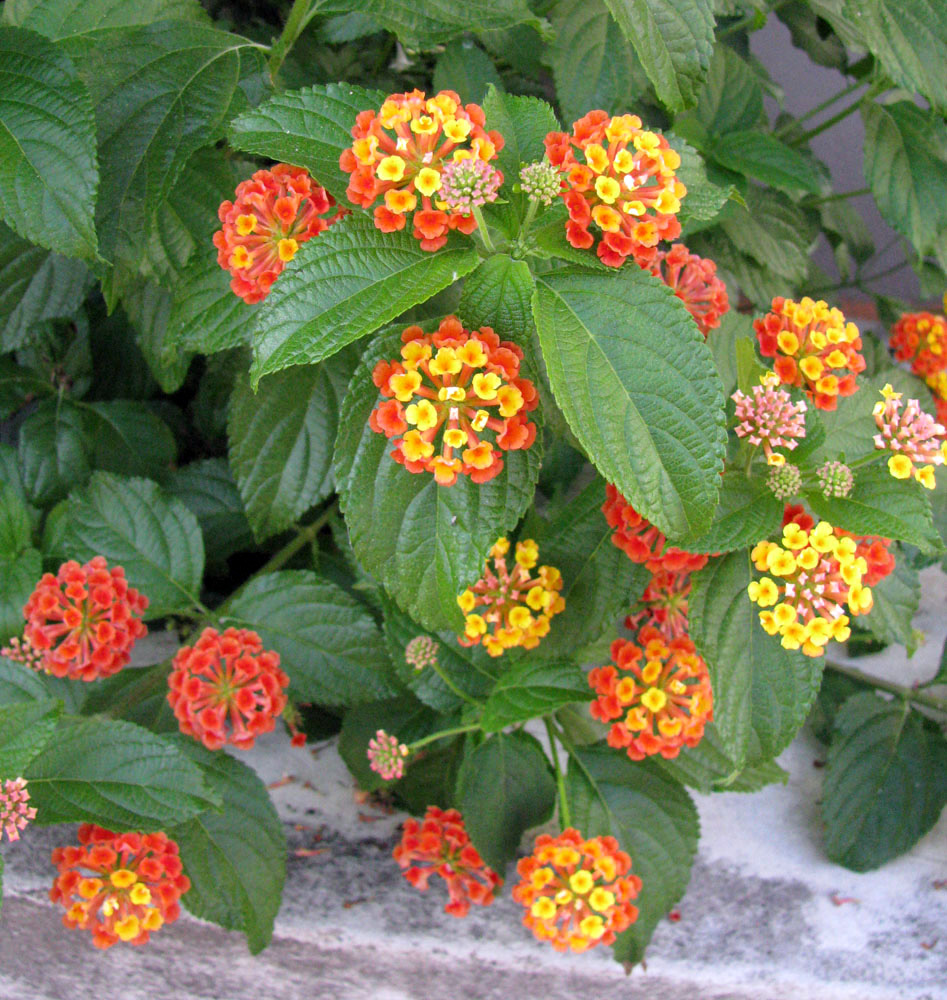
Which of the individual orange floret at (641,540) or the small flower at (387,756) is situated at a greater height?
the individual orange floret at (641,540)

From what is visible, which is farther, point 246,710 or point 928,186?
point 928,186

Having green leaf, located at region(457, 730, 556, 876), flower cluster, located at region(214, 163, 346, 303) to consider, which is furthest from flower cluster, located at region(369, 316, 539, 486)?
green leaf, located at region(457, 730, 556, 876)

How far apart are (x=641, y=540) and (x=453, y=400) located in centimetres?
29

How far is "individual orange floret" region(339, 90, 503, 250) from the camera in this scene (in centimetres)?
76

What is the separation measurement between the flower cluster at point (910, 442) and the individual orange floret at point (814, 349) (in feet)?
0.24

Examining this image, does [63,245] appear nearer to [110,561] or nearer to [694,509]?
[110,561]

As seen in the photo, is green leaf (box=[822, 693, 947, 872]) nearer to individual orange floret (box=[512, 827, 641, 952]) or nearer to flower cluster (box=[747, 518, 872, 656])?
individual orange floret (box=[512, 827, 641, 952])

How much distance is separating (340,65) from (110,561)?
0.91 m

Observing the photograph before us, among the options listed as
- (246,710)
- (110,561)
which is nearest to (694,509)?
(246,710)

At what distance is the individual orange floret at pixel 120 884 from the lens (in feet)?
3.47

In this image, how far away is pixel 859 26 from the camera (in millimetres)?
1134

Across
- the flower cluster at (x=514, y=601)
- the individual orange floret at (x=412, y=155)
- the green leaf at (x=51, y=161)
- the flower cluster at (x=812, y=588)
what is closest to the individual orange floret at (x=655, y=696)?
the flower cluster at (x=514, y=601)

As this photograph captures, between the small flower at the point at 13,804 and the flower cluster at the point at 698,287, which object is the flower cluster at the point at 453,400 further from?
the small flower at the point at 13,804

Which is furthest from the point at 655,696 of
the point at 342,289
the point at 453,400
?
the point at 342,289
